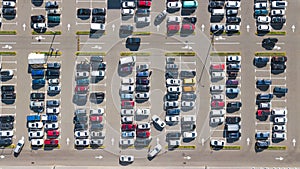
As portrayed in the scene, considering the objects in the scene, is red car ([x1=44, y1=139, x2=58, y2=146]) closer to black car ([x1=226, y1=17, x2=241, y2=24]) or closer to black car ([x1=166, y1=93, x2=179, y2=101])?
black car ([x1=166, y1=93, x2=179, y2=101])

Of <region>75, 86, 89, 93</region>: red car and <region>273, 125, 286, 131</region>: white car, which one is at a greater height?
<region>75, 86, 89, 93</region>: red car

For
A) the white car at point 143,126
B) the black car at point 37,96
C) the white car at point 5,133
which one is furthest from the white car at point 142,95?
the white car at point 5,133

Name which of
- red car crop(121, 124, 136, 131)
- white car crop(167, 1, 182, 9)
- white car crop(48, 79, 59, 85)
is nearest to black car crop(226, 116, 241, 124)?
red car crop(121, 124, 136, 131)

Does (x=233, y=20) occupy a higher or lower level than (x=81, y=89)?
higher

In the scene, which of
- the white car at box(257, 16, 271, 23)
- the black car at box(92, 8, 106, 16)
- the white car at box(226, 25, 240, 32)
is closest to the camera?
the white car at box(257, 16, 271, 23)

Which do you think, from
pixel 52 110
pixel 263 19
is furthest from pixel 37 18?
pixel 263 19

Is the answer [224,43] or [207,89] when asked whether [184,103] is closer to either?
[207,89]

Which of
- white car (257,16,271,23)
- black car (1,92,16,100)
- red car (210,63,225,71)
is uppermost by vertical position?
white car (257,16,271,23)

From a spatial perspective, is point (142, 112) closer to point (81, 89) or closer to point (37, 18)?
point (81, 89)

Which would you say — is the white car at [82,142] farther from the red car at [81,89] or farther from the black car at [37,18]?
the black car at [37,18]

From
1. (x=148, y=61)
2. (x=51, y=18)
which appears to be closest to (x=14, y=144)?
(x=51, y=18)

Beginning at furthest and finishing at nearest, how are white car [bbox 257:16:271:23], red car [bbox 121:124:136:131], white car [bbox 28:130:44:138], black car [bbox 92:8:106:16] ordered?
white car [bbox 28:130:44:138]
red car [bbox 121:124:136:131]
black car [bbox 92:8:106:16]
white car [bbox 257:16:271:23]
